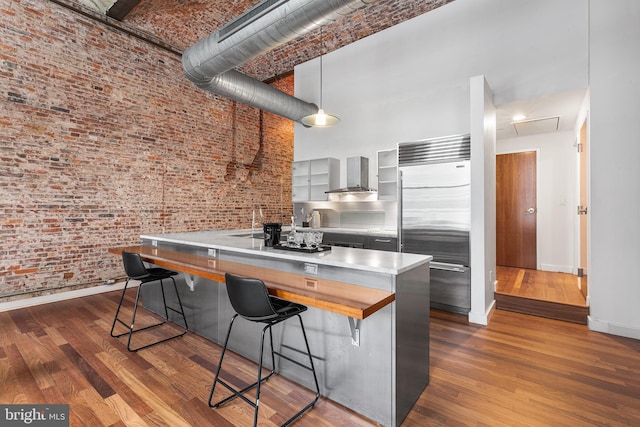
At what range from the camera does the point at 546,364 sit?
2.54m

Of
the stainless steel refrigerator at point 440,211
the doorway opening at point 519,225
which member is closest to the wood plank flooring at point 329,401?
the stainless steel refrigerator at point 440,211

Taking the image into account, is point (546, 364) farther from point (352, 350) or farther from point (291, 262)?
point (291, 262)

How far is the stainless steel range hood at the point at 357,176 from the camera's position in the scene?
5310 millimetres

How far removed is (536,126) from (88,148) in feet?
23.4

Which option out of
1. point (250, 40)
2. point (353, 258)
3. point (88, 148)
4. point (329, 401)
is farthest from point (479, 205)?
point (88, 148)

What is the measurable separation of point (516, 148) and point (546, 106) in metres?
1.98

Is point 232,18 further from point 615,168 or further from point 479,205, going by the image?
point 615,168

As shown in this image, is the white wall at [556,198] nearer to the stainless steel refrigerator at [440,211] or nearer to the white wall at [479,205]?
the white wall at [479,205]

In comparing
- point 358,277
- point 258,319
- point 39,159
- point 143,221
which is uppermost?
point 39,159

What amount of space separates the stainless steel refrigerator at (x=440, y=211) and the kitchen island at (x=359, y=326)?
1705 millimetres

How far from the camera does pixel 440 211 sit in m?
3.93

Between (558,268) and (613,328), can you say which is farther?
(558,268)

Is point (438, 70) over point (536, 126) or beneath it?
A: over

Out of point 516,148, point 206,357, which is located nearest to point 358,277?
point 206,357
